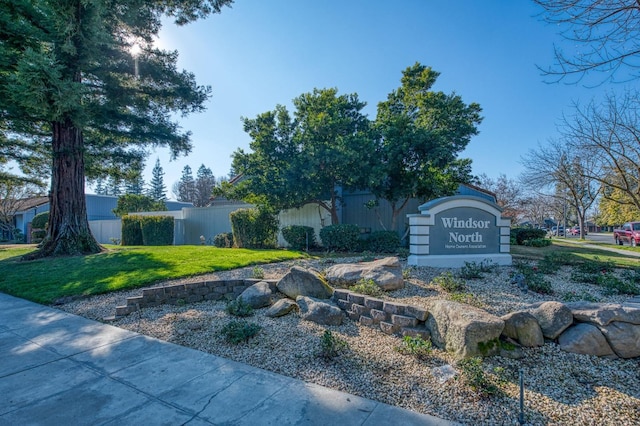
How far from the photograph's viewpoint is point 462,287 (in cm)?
519

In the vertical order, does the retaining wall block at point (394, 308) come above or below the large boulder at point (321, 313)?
above

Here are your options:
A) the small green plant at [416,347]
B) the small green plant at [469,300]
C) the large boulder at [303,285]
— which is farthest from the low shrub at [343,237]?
the small green plant at [416,347]

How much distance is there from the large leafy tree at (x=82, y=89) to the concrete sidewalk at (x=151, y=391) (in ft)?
24.5

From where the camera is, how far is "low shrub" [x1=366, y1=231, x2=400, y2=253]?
10.4 meters

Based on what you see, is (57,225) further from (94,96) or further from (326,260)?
(326,260)

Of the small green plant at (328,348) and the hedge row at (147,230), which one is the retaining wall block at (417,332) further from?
the hedge row at (147,230)

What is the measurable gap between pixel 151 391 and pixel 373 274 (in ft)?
12.1

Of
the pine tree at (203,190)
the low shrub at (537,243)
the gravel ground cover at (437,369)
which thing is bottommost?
the gravel ground cover at (437,369)

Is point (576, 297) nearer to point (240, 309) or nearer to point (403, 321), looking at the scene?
point (403, 321)

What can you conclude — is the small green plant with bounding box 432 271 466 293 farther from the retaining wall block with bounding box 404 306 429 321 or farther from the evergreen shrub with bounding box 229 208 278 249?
the evergreen shrub with bounding box 229 208 278 249

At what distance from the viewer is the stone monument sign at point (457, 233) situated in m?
7.28

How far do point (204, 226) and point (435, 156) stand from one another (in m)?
12.1

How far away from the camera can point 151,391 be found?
9.24ft

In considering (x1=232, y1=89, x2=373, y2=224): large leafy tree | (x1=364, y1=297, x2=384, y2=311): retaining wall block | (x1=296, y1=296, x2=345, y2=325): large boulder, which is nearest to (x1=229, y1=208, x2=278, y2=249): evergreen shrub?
(x1=232, y1=89, x2=373, y2=224): large leafy tree
